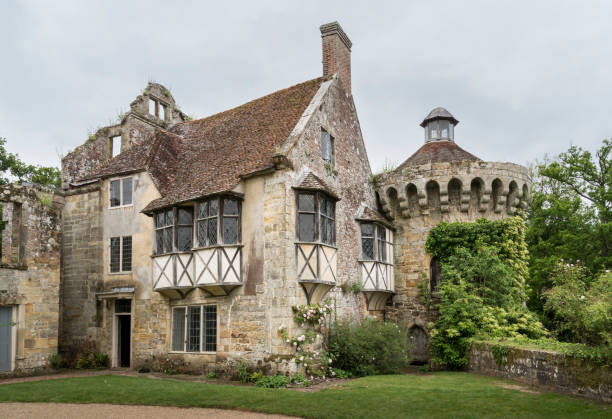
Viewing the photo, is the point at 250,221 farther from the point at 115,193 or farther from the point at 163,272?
the point at 115,193

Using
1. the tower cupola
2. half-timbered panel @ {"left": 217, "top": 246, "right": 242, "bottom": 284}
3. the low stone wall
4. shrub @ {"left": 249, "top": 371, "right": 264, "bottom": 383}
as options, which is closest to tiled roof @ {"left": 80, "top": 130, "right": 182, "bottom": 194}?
half-timbered panel @ {"left": 217, "top": 246, "right": 242, "bottom": 284}

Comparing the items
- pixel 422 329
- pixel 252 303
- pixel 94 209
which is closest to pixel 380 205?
pixel 422 329

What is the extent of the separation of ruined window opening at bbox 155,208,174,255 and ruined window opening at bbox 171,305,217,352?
6.63 ft

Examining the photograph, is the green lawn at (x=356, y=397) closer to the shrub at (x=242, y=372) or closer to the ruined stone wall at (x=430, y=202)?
the shrub at (x=242, y=372)

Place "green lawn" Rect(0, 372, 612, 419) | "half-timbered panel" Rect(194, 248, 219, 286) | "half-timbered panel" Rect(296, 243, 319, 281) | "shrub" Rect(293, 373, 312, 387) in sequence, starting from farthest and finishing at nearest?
"half-timbered panel" Rect(194, 248, 219, 286) → "half-timbered panel" Rect(296, 243, 319, 281) → "shrub" Rect(293, 373, 312, 387) → "green lawn" Rect(0, 372, 612, 419)

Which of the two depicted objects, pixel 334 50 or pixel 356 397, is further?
pixel 334 50

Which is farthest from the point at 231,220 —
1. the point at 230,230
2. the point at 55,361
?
the point at 55,361

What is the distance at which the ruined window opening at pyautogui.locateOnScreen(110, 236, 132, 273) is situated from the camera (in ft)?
58.5

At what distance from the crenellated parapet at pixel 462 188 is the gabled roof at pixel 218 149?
542cm

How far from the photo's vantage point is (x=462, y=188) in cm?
1895

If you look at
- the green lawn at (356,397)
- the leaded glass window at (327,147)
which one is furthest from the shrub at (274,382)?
the leaded glass window at (327,147)

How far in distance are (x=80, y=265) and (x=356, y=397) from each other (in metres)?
13.1

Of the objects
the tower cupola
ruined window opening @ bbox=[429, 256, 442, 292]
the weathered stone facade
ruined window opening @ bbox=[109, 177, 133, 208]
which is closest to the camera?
the weathered stone facade

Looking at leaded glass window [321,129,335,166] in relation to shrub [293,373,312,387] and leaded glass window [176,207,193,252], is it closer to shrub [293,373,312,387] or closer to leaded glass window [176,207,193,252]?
leaded glass window [176,207,193,252]
